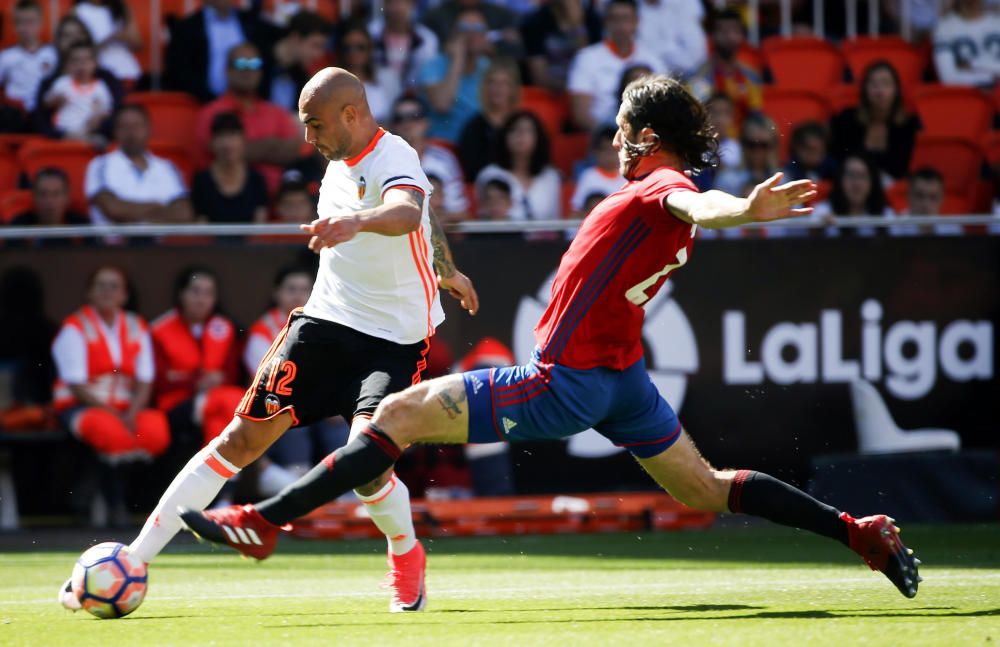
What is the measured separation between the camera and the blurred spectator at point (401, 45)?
42.0 ft

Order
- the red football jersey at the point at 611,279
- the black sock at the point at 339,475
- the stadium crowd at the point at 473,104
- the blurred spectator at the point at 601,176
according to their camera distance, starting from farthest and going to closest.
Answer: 1. the blurred spectator at the point at 601,176
2. the stadium crowd at the point at 473,104
3. the red football jersey at the point at 611,279
4. the black sock at the point at 339,475

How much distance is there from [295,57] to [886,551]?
7832mm

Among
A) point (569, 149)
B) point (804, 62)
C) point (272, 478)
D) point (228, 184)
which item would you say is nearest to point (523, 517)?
point (272, 478)

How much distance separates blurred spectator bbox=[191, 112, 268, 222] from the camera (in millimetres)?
10977

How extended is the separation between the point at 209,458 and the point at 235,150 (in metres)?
5.40

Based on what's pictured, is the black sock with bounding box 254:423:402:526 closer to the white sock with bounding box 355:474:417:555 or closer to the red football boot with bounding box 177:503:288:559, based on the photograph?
the red football boot with bounding box 177:503:288:559

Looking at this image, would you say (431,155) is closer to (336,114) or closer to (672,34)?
(672,34)

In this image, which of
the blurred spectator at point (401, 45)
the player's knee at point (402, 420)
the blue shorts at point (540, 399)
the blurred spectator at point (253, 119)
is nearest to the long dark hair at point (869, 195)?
the blurred spectator at point (401, 45)

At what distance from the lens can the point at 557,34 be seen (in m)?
13.5

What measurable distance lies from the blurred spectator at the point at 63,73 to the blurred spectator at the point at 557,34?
141 inches

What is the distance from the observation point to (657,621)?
574cm

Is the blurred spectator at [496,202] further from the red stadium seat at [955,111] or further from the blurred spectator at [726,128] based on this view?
the red stadium seat at [955,111]

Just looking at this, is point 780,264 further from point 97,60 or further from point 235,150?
point 97,60

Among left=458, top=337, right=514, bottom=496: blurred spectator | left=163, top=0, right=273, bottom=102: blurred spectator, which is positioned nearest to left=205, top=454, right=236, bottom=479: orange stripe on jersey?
Answer: left=458, top=337, right=514, bottom=496: blurred spectator
